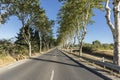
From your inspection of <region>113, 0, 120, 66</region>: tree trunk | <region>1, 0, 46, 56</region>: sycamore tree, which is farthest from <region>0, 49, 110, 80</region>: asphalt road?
<region>1, 0, 46, 56</region>: sycamore tree

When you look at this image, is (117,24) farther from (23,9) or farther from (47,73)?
(23,9)

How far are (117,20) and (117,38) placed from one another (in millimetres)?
1505

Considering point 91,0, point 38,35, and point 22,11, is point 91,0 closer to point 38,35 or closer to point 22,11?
point 22,11

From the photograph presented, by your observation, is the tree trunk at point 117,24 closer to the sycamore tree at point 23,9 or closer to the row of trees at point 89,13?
the row of trees at point 89,13

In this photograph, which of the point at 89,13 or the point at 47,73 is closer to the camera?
the point at 47,73

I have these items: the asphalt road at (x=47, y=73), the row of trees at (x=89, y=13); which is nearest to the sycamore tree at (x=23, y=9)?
the row of trees at (x=89, y=13)

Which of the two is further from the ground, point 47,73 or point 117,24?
point 117,24

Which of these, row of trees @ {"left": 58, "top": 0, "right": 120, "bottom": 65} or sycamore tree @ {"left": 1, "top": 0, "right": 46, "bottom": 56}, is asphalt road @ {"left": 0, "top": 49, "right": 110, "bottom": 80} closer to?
row of trees @ {"left": 58, "top": 0, "right": 120, "bottom": 65}

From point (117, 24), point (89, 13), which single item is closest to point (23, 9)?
point (89, 13)

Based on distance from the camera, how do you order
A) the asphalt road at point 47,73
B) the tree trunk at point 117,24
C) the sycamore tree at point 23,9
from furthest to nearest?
the sycamore tree at point 23,9 → the tree trunk at point 117,24 → the asphalt road at point 47,73

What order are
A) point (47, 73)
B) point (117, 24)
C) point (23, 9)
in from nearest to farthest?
point (47, 73) < point (117, 24) < point (23, 9)

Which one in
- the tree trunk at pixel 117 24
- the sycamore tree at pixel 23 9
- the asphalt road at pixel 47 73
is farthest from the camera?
the sycamore tree at pixel 23 9

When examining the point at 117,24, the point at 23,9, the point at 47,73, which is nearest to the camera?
the point at 47,73

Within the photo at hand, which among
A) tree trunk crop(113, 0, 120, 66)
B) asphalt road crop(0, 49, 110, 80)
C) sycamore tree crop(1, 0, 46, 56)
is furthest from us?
sycamore tree crop(1, 0, 46, 56)
